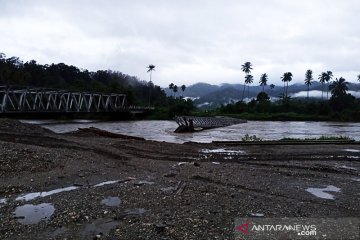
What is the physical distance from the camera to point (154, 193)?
1134 cm

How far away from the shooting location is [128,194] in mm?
11195

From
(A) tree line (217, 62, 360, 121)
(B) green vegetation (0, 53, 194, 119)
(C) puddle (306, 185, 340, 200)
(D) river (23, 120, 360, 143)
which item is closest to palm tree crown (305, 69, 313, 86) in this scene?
(A) tree line (217, 62, 360, 121)

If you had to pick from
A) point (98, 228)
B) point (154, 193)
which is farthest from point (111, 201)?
point (98, 228)

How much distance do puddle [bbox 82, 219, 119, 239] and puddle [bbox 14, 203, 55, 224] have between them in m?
1.25

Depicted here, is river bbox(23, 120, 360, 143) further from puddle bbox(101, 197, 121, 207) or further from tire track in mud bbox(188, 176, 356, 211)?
puddle bbox(101, 197, 121, 207)

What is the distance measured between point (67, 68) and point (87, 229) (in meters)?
169

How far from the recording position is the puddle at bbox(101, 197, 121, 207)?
10167 millimetres

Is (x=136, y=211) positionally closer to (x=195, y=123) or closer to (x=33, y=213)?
(x=33, y=213)

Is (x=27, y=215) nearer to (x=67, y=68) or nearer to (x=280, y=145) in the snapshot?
(x=280, y=145)

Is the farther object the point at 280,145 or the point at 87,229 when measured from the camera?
the point at 280,145

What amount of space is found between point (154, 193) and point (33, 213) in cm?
349

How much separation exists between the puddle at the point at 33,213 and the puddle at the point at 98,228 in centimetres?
125

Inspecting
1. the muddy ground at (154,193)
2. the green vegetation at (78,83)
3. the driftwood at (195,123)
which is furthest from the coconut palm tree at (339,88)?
the muddy ground at (154,193)

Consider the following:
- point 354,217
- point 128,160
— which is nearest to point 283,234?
point 354,217
